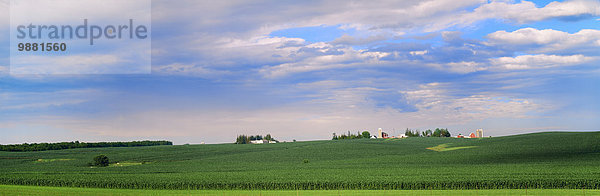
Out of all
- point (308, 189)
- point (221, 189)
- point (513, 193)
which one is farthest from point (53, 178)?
point (513, 193)

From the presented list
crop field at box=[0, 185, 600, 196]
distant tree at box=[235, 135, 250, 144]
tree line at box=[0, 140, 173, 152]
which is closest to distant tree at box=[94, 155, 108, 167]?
crop field at box=[0, 185, 600, 196]

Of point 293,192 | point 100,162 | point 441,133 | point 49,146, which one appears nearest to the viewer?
point 293,192

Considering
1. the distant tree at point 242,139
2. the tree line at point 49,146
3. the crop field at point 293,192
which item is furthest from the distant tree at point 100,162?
the distant tree at point 242,139

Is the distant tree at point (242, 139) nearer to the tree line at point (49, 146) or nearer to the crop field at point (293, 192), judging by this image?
the tree line at point (49, 146)

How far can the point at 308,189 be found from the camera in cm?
4744

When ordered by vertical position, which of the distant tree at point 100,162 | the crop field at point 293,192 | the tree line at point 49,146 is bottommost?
the crop field at point 293,192

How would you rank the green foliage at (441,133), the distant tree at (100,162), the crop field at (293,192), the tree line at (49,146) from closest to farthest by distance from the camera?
1. the crop field at (293,192)
2. the distant tree at (100,162)
3. the tree line at (49,146)
4. the green foliage at (441,133)

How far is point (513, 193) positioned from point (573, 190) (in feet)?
21.5

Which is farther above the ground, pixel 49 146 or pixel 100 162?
pixel 49 146

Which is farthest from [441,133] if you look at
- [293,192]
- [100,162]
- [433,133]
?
[293,192]

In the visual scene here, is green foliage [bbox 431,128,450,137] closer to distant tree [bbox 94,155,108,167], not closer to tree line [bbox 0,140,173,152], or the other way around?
tree line [bbox 0,140,173,152]

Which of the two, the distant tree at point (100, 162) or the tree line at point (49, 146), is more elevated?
the tree line at point (49, 146)

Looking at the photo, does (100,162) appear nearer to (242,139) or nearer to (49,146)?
(49,146)

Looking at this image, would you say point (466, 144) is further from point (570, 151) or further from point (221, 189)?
point (221, 189)
